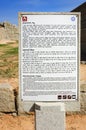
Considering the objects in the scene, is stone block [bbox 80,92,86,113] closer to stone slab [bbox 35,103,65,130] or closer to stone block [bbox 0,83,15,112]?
stone block [bbox 0,83,15,112]

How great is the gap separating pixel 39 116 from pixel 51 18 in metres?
1.42

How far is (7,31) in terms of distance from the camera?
127 feet

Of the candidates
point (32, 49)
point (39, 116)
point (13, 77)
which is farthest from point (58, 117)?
point (13, 77)

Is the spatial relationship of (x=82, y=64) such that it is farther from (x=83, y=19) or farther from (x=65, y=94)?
(x=65, y=94)

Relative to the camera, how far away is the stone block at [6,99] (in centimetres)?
609

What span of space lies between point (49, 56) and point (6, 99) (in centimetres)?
207

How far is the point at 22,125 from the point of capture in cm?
602

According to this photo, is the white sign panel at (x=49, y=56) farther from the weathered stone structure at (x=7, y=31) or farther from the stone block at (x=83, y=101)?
the weathered stone structure at (x=7, y=31)

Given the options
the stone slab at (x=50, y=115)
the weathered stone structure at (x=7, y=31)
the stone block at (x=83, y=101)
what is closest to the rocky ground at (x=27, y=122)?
the stone block at (x=83, y=101)

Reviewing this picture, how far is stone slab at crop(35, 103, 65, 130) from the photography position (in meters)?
4.39

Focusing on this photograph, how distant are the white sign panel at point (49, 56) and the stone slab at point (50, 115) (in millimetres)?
158

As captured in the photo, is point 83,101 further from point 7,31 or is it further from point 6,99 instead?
point 7,31

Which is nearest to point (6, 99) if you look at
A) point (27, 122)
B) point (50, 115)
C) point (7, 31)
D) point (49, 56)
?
point (27, 122)

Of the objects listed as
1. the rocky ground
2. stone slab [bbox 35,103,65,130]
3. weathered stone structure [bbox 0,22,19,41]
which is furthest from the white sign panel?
weathered stone structure [bbox 0,22,19,41]
